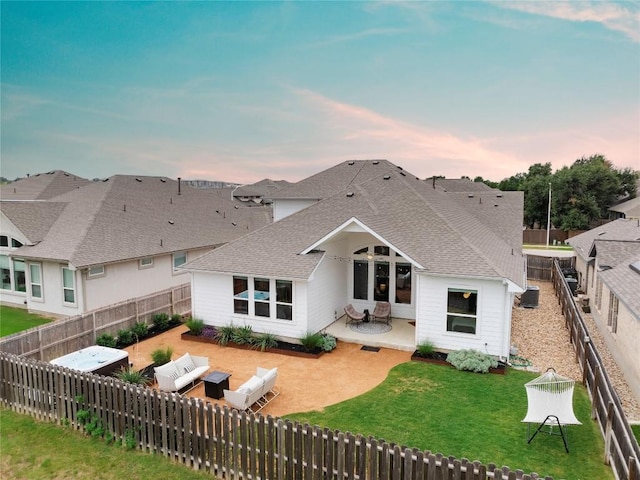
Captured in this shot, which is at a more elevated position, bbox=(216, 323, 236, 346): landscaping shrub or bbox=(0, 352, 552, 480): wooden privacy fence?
bbox=(0, 352, 552, 480): wooden privacy fence

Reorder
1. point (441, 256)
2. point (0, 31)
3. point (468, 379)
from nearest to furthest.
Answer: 1. point (468, 379)
2. point (441, 256)
3. point (0, 31)

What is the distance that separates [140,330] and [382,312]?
364 inches

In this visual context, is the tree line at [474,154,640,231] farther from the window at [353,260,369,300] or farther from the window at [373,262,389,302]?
the window at [353,260,369,300]

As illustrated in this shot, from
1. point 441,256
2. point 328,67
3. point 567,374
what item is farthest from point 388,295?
point 328,67

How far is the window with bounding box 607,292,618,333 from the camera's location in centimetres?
1372

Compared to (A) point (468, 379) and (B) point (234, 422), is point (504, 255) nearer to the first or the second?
(A) point (468, 379)

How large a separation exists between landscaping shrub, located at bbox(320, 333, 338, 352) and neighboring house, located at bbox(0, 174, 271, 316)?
1006 centimetres

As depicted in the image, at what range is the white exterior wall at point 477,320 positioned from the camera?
12.3 meters

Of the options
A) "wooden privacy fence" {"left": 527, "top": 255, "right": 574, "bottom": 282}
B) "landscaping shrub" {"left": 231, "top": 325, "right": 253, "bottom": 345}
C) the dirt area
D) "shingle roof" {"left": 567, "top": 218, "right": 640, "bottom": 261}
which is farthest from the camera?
"wooden privacy fence" {"left": 527, "top": 255, "right": 574, "bottom": 282}

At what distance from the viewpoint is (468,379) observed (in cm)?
1134

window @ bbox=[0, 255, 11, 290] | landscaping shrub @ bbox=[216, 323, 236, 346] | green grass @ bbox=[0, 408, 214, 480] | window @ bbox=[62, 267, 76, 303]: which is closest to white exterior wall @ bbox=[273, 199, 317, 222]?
landscaping shrub @ bbox=[216, 323, 236, 346]

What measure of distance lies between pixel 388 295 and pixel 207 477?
1084 cm

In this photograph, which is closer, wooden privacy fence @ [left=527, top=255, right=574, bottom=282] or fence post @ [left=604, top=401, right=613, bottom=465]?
fence post @ [left=604, top=401, right=613, bottom=465]

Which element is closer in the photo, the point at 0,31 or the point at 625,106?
the point at 0,31
